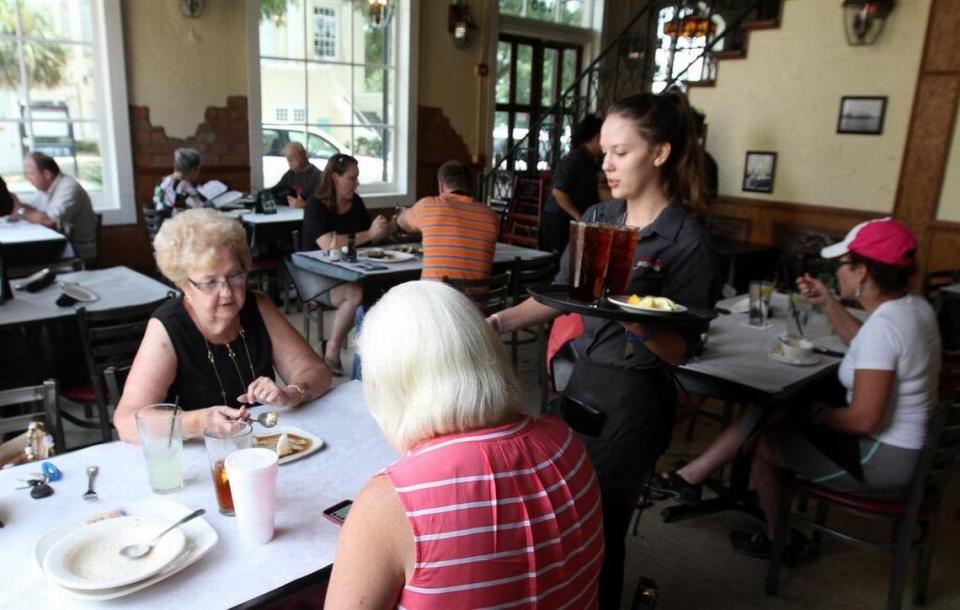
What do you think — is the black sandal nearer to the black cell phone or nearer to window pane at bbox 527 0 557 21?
the black cell phone

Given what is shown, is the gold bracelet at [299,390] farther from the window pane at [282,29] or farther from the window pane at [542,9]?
the window pane at [542,9]

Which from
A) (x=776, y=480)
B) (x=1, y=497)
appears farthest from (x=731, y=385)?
(x=1, y=497)

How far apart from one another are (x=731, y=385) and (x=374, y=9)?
5.84 m

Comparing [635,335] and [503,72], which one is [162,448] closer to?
[635,335]

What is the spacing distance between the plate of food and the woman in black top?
110 millimetres

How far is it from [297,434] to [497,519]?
0.82m

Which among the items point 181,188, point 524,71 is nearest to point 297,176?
point 181,188

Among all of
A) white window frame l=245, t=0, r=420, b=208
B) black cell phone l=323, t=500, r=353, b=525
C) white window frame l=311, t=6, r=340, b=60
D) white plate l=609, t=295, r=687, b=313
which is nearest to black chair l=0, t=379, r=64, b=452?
black cell phone l=323, t=500, r=353, b=525

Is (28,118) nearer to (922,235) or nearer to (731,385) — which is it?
(731,385)

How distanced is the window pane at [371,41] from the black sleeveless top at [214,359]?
19.3 ft

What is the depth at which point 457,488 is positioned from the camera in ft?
2.89

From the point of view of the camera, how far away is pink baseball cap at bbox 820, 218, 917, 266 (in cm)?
205

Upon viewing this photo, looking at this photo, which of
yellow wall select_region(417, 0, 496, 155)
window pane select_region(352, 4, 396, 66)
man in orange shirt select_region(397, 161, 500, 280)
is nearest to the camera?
man in orange shirt select_region(397, 161, 500, 280)

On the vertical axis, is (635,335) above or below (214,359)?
above
